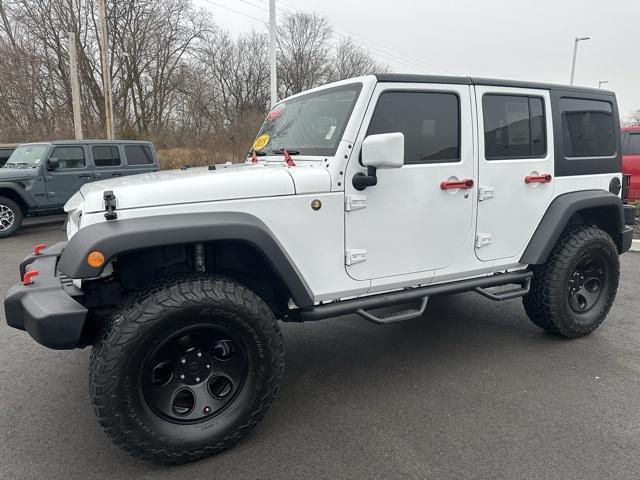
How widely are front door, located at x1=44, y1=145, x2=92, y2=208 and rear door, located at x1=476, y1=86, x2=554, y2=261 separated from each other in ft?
28.8

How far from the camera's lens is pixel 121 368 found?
2.12 m

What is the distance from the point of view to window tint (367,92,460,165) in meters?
2.86

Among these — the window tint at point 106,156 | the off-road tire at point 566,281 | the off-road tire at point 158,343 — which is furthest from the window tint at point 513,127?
the window tint at point 106,156

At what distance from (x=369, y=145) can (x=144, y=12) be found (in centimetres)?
3004

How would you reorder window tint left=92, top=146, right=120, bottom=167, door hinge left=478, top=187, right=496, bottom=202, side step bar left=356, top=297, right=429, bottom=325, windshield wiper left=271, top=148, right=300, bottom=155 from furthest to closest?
window tint left=92, top=146, right=120, bottom=167
door hinge left=478, top=187, right=496, bottom=202
windshield wiper left=271, top=148, right=300, bottom=155
side step bar left=356, top=297, right=429, bottom=325

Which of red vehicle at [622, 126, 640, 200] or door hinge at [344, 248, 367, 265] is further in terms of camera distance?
red vehicle at [622, 126, 640, 200]

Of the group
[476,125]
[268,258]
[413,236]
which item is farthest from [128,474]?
[476,125]

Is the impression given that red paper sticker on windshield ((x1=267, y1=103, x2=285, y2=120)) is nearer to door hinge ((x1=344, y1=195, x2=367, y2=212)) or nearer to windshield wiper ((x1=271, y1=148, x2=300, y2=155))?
windshield wiper ((x1=271, y1=148, x2=300, y2=155))

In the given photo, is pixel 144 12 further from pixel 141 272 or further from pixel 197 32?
pixel 141 272

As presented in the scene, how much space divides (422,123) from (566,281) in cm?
185

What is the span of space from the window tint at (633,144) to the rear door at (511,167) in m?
7.27

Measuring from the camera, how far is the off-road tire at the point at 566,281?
11.8 ft

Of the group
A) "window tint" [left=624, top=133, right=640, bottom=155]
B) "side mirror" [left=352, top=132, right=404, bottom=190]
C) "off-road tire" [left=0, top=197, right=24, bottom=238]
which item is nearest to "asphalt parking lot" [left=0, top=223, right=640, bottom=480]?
"side mirror" [left=352, top=132, right=404, bottom=190]

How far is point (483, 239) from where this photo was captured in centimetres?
328
